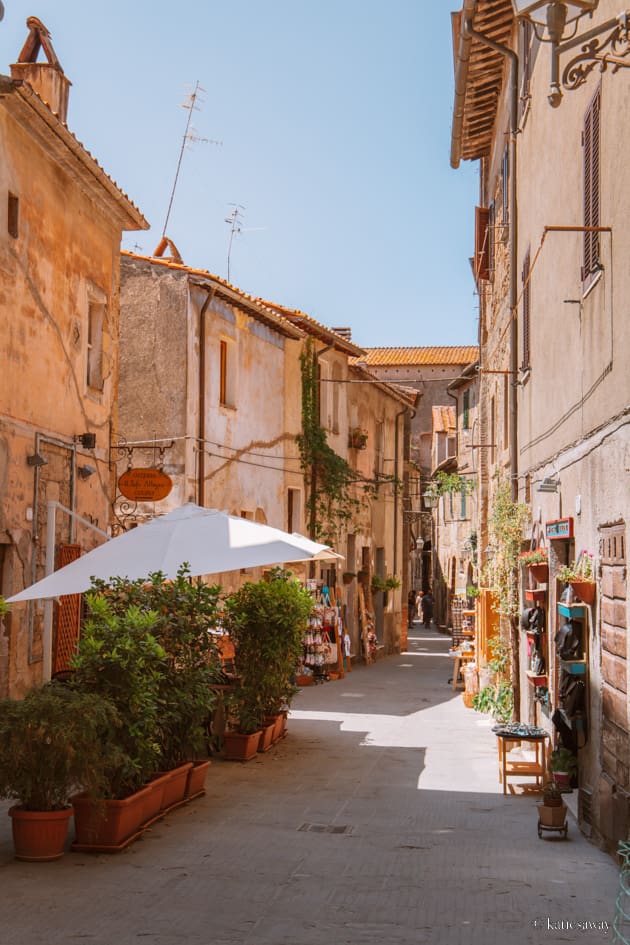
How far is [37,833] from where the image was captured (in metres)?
7.29

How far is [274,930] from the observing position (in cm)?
591

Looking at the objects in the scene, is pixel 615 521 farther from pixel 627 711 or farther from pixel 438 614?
pixel 438 614

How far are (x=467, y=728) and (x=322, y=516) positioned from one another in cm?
1086

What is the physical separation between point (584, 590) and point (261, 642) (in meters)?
5.13

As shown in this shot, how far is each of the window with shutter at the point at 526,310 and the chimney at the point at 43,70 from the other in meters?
6.15

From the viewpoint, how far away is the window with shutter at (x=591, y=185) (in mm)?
8219

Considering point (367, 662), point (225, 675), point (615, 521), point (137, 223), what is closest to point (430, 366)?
point (367, 662)

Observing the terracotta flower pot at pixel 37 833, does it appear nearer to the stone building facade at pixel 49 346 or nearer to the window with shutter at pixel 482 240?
the stone building facade at pixel 49 346

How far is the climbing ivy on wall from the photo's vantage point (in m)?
25.3

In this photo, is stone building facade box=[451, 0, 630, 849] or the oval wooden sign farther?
the oval wooden sign

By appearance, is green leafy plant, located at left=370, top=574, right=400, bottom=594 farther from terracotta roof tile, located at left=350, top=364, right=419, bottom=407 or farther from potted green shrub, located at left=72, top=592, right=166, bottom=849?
potted green shrub, located at left=72, top=592, right=166, bottom=849

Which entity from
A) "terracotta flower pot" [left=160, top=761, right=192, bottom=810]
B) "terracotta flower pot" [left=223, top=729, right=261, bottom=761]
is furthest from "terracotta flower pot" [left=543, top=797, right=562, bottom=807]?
"terracotta flower pot" [left=223, top=729, right=261, bottom=761]

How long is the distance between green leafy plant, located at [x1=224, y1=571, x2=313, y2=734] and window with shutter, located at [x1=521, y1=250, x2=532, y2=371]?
3.88m

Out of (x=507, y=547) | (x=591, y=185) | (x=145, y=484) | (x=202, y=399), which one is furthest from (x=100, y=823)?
(x=202, y=399)
